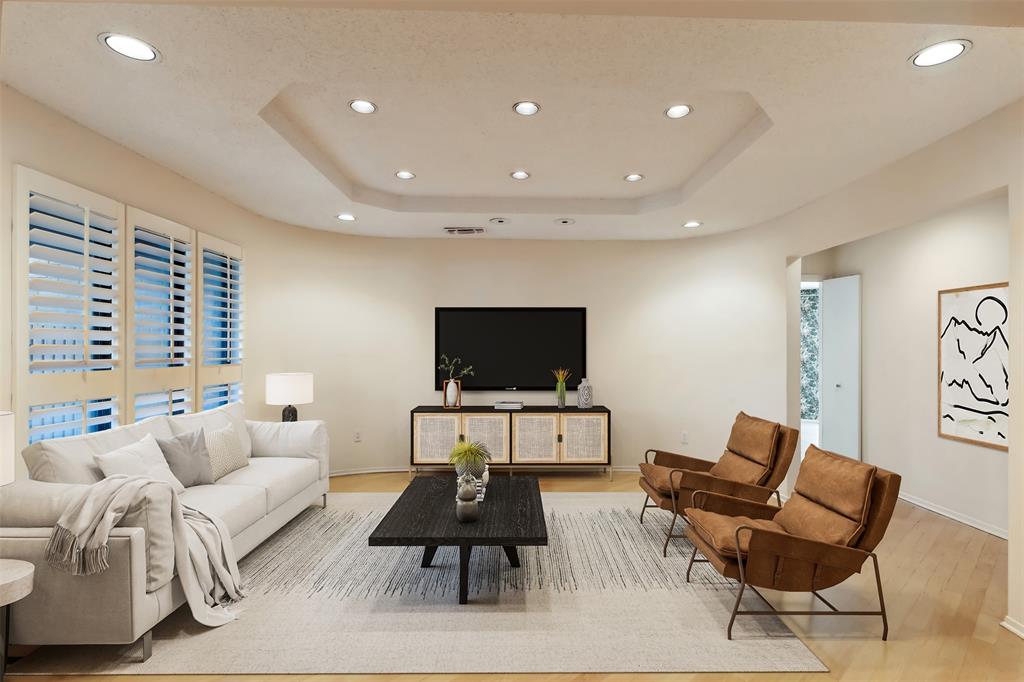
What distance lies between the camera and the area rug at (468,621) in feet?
7.70

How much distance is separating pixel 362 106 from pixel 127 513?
7.62ft

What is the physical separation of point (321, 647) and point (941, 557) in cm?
379

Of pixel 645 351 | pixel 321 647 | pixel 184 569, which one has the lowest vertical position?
pixel 321 647

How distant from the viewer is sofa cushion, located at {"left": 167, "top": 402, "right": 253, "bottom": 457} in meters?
3.61

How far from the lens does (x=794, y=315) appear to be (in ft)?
16.6

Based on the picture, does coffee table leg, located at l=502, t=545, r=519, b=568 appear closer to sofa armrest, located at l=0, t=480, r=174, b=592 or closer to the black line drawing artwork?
sofa armrest, located at l=0, t=480, r=174, b=592

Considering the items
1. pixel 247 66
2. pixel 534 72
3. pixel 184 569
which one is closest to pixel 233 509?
pixel 184 569

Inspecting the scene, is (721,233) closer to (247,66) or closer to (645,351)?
(645,351)

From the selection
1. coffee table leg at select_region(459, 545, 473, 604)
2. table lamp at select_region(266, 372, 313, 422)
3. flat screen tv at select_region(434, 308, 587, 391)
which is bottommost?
coffee table leg at select_region(459, 545, 473, 604)

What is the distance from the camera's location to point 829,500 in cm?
276

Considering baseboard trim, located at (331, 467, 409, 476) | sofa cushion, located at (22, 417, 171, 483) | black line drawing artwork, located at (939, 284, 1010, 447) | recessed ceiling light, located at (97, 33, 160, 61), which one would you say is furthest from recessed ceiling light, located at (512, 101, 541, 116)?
baseboard trim, located at (331, 467, 409, 476)

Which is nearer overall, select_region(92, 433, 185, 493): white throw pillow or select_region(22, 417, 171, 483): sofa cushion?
select_region(22, 417, 171, 483): sofa cushion

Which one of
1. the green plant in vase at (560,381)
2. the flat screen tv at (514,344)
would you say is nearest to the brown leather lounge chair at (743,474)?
the green plant in vase at (560,381)

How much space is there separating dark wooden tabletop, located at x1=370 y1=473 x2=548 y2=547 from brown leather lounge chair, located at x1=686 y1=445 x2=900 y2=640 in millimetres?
919
